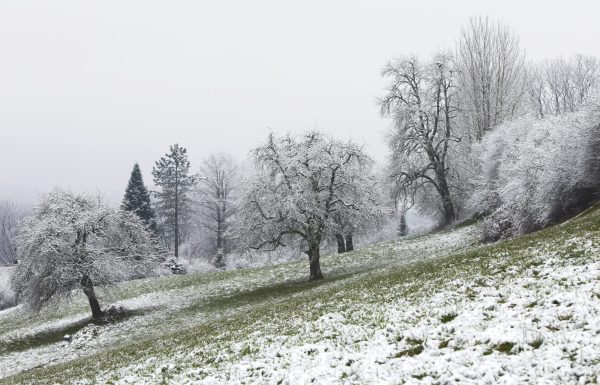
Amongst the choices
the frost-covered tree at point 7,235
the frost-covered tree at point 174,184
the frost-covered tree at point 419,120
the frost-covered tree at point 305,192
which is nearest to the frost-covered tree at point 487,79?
the frost-covered tree at point 419,120

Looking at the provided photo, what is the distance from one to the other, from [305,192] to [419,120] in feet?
70.9

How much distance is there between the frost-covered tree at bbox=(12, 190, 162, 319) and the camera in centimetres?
2711

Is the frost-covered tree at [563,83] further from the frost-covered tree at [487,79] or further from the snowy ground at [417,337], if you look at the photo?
the snowy ground at [417,337]

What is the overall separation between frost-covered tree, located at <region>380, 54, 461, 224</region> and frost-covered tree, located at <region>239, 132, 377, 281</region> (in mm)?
16082

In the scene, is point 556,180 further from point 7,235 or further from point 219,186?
point 7,235

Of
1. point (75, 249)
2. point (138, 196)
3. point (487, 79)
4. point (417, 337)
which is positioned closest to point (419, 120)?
point (487, 79)

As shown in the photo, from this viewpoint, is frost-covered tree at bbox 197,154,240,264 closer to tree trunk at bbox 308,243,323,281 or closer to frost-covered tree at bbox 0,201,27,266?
tree trunk at bbox 308,243,323,281

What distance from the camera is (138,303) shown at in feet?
106

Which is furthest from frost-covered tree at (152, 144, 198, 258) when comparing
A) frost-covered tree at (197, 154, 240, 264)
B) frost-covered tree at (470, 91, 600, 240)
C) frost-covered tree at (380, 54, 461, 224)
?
frost-covered tree at (470, 91, 600, 240)

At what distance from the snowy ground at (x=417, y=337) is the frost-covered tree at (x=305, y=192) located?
836 centimetres

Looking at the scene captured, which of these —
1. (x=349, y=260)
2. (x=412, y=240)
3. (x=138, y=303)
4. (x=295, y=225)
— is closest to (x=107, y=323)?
(x=138, y=303)

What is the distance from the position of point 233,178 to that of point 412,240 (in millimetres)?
39342

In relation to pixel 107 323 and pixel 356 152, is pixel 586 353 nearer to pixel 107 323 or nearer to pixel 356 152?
pixel 356 152

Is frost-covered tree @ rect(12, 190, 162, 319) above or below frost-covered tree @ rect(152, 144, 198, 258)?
below
